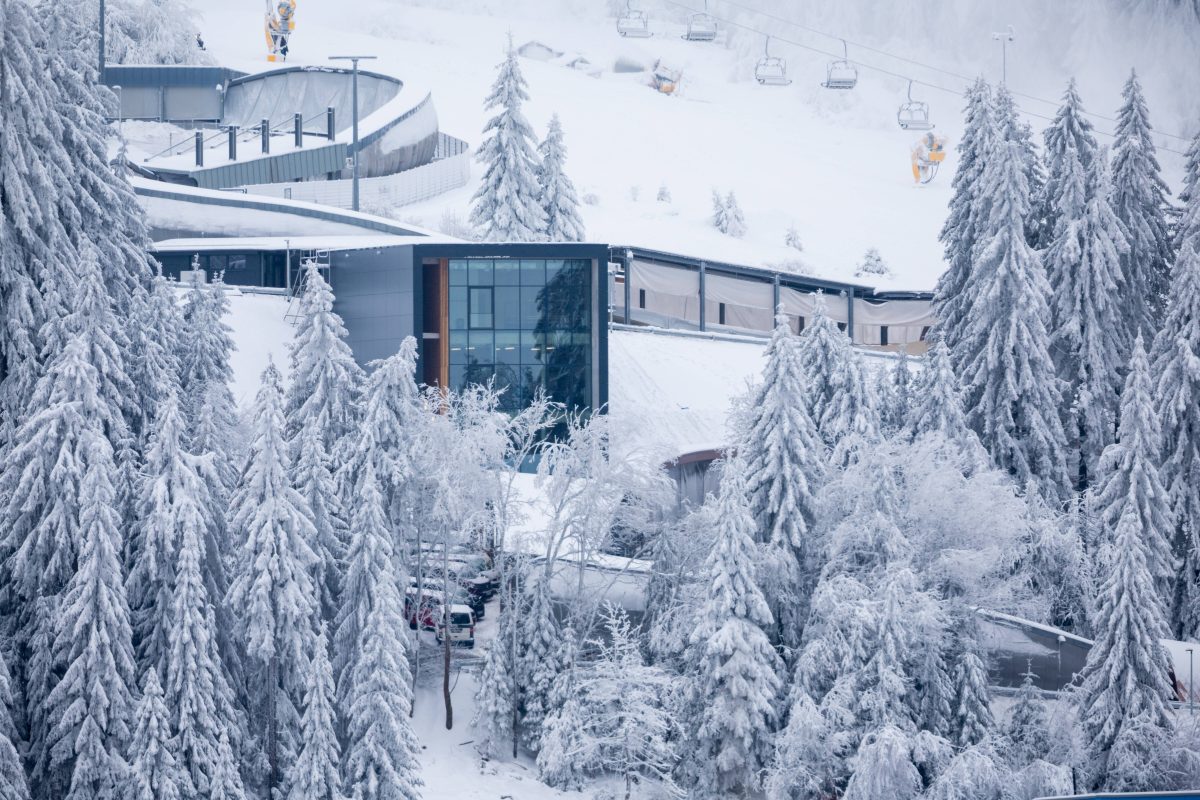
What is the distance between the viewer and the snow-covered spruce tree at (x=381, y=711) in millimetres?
34500

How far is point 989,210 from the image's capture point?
173ft

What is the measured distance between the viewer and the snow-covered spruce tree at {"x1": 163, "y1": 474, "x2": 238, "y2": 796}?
1280 inches

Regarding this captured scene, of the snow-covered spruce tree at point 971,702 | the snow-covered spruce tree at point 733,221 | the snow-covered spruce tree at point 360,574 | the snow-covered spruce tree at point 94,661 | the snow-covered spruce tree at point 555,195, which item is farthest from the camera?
the snow-covered spruce tree at point 733,221

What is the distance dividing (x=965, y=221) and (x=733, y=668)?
23.5 metres

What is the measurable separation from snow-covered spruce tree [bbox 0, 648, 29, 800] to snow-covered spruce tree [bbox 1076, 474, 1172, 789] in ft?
77.8

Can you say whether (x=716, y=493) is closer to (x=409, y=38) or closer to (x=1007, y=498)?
(x=1007, y=498)

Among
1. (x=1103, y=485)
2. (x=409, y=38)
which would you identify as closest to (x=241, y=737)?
(x=1103, y=485)

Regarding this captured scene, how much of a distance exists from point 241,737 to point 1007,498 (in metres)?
20.7

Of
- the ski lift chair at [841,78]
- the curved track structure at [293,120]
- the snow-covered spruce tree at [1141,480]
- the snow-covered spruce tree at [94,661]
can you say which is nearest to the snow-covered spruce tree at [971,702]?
the snow-covered spruce tree at [1141,480]

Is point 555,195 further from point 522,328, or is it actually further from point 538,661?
point 538,661

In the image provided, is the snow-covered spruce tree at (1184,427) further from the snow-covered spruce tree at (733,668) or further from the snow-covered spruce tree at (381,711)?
the snow-covered spruce tree at (381,711)

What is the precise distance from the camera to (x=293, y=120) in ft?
285

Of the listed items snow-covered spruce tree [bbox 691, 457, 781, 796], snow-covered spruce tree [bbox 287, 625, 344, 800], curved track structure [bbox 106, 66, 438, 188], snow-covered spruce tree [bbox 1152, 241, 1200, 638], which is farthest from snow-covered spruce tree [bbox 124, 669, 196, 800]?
curved track structure [bbox 106, 66, 438, 188]

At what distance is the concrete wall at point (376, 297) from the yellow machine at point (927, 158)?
239 ft
